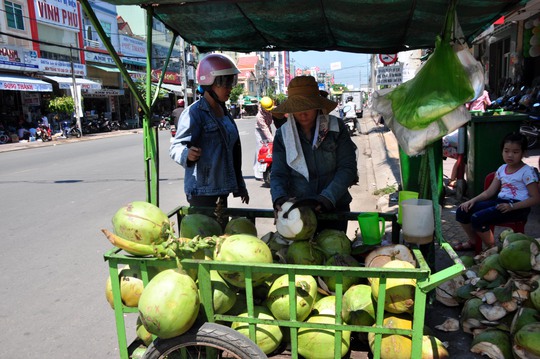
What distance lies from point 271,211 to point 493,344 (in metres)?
1.49

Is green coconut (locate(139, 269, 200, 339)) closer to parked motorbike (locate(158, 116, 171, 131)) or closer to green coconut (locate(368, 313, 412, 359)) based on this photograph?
green coconut (locate(368, 313, 412, 359))

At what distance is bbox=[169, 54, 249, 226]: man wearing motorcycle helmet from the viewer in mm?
3182

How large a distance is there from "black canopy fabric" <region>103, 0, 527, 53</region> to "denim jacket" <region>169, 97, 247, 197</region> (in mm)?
630

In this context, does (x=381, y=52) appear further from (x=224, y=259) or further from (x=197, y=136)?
(x=224, y=259)

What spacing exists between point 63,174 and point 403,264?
33.1 ft

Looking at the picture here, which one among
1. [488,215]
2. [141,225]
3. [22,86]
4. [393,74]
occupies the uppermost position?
[22,86]

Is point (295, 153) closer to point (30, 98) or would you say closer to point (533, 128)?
point (533, 128)

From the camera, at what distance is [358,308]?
2062 millimetres

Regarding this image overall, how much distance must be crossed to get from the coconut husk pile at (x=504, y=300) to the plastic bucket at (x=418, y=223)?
1.95 feet

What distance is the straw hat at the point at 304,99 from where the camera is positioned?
2865 mm

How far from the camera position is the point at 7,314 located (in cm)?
366

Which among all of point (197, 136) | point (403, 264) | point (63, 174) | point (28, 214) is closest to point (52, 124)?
point (63, 174)

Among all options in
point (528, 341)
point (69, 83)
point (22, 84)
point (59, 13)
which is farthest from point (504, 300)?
point (59, 13)

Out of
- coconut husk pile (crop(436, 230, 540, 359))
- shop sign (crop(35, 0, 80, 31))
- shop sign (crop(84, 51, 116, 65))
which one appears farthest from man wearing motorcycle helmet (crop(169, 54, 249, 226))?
shop sign (crop(84, 51, 116, 65))
